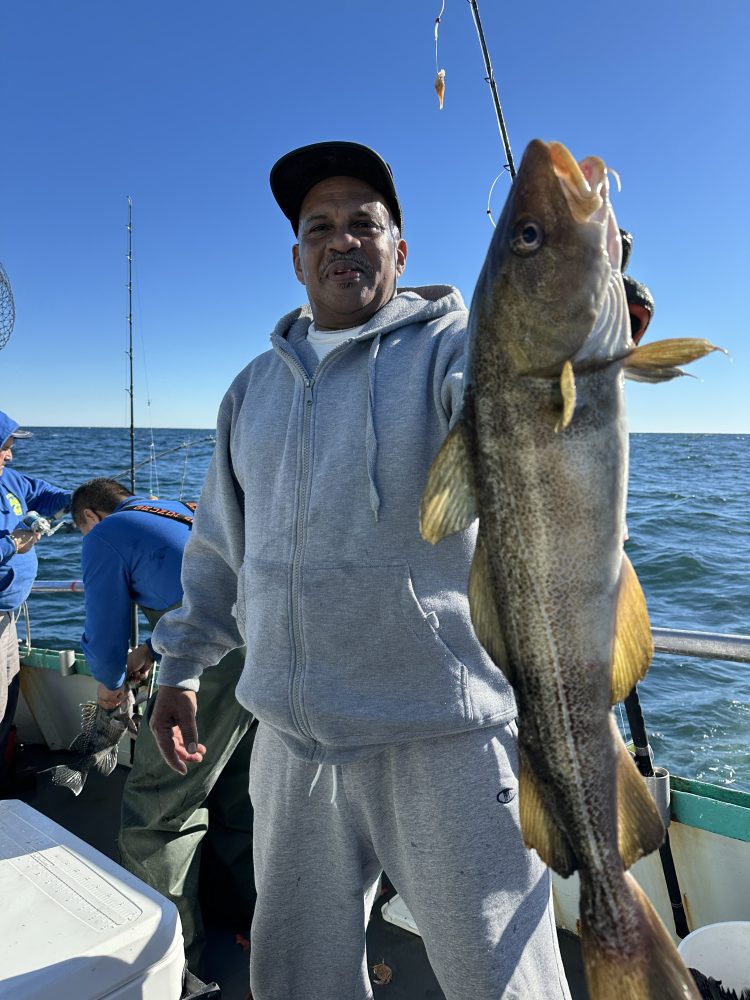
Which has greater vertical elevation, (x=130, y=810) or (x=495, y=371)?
(x=495, y=371)

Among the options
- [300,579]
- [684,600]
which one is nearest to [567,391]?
[300,579]

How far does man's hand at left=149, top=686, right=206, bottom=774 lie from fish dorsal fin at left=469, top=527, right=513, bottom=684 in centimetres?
159

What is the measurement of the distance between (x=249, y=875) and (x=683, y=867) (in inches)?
87.2

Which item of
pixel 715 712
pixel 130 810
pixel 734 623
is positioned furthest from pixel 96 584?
pixel 734 623

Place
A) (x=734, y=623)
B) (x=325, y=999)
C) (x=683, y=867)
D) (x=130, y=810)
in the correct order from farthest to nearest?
(x=734, y=623) < (x=130, y=810) < (x=683, y=867) < (x=325, y=999)

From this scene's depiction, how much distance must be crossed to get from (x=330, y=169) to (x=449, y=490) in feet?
4.98

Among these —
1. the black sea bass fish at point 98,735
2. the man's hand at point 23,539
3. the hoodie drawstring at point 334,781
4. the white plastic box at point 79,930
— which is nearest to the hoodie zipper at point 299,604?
the hoodie drawstring at point 334,781

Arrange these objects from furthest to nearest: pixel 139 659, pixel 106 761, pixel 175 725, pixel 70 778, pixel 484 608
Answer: pixel 106 761, pixel 70 778, pixel 139 659, pixel 175 725, pixel 484 608

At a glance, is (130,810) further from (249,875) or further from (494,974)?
(494,974)

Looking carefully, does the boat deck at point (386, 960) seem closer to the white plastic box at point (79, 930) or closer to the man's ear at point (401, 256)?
the white plastic box at point (79, 930)

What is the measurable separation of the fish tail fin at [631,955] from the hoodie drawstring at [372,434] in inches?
41.3

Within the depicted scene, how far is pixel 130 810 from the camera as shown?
3695 mm

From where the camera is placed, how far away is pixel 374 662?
2.06 m

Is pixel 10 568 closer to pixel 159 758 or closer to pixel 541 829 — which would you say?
pixel 159 758
